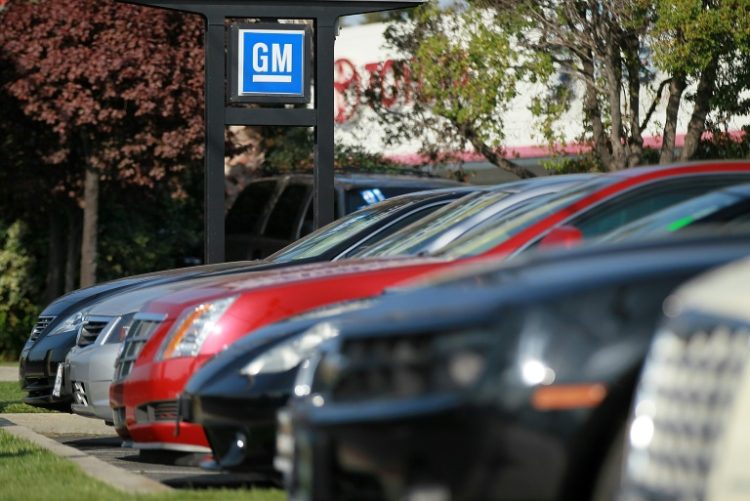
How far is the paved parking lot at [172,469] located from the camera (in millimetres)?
7059

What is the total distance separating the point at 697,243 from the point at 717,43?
40.5 ft

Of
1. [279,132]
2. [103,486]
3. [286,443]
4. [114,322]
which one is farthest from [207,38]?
[279,132]

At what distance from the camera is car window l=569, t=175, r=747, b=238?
20.5 feet

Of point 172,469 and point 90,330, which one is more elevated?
point 90,330

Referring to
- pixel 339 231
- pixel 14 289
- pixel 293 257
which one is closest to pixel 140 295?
pixel 293 257

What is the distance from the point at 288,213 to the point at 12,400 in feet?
12.6

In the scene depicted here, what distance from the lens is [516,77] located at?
17469mm

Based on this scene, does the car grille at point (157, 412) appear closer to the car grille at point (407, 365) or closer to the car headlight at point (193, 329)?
the car headlight at point (193, 329)

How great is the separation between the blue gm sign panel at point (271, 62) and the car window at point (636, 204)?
614cm

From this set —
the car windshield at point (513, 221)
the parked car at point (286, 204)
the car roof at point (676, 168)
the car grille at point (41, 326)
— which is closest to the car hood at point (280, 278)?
the car windshield at point (513, 221)

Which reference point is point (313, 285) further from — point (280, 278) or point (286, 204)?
point (286, 204)

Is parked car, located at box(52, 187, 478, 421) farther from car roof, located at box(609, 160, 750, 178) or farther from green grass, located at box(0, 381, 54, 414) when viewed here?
car roof, located at box(609, 160, 750, 178)

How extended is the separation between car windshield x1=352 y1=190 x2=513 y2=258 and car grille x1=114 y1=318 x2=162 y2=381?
1390 mm

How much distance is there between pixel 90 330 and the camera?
30.8ft
